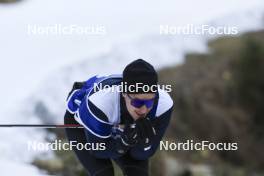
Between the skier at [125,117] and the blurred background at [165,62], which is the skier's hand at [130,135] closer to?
the skier at [125,117]

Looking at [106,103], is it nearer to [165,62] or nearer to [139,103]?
[139,103]

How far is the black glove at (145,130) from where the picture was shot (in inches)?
142

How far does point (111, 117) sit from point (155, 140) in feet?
1.16

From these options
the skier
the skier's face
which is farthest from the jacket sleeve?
the skier's face

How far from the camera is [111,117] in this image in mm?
3693
